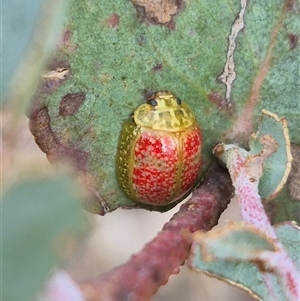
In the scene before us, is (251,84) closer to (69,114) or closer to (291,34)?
(291,34)

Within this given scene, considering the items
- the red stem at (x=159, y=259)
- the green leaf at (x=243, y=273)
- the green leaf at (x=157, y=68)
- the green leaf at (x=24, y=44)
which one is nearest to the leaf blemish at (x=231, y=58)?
the green leaf at (x=157, y=68)

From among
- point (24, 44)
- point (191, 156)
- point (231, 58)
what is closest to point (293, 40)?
point (231, 58)

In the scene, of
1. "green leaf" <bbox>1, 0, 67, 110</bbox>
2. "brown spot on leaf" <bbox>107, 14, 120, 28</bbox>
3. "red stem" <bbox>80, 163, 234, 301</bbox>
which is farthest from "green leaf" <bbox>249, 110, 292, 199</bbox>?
"green leaf" <bbox>1, 0, 67, 110</bbox>

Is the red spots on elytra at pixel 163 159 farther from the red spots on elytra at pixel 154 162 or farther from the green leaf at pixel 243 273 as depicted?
the green leaf at pixel 243 273

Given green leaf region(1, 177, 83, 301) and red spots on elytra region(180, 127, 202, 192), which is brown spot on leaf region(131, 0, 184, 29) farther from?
green leaf region(1, 177, 83, 301)

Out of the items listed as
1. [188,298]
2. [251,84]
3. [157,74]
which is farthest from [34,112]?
[188,298]
